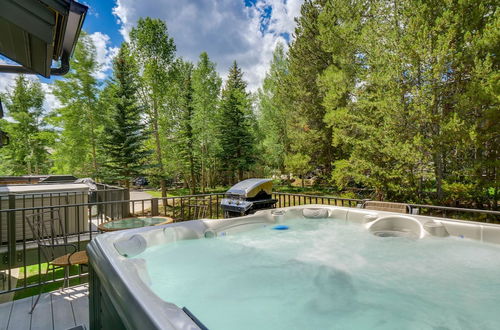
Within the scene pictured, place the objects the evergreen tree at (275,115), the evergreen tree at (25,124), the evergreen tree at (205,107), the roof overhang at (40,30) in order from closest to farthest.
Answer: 1. the roof overhang at (40,30)
2. the evergreen tree at (205,107)
3. the evergreen tree at (25,124)
4. the evergreen tree at (275,115)

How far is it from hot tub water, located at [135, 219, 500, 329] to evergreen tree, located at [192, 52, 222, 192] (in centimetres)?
1043

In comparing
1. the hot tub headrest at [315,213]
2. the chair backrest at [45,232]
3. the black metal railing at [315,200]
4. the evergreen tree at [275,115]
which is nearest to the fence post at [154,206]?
the chair backrest at [45,232]

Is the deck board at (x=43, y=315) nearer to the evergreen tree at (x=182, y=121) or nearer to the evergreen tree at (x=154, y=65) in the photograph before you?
the evergreen tree at (x=154, y=65)

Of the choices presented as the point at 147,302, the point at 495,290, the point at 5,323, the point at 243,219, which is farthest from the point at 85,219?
the point at 495,290

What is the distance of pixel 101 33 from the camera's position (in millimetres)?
11484

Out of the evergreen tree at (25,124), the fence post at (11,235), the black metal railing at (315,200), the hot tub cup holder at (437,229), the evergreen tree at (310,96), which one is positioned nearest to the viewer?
the hot tub cup holder at (437,229)

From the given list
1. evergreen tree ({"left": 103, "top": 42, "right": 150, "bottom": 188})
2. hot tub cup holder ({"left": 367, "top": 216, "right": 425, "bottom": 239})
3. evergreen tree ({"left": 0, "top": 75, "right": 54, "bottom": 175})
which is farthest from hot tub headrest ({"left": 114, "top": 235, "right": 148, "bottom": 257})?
evergreen tree ({"left": 0, "top": 75, "right": 54, "bottom": 175})

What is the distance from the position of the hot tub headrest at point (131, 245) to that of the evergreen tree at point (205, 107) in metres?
10.8

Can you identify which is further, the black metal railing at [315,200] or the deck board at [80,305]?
the black metal railing at [315,200]

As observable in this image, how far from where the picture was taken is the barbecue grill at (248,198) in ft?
15.0

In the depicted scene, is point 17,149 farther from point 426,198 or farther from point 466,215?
point 466,215

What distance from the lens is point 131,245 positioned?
96.7 inches

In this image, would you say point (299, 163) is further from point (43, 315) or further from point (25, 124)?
point (25, 124)

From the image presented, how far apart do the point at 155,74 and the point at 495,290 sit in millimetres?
12710
